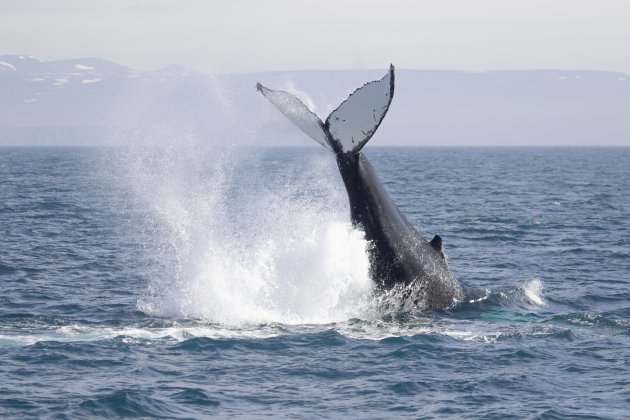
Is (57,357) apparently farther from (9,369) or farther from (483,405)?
(483,405)

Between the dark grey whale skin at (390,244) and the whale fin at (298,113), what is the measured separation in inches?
27.7

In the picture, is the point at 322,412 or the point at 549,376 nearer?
the point at 322,412

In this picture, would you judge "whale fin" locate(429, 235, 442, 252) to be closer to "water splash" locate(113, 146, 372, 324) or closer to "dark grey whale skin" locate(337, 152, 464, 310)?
"dark grey whale skin" locate(337, 152, 464, 310)

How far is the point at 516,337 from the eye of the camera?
598 inches

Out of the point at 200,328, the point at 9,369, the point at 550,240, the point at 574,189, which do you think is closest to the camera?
the point at 9,369

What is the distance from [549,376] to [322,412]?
3.30 m

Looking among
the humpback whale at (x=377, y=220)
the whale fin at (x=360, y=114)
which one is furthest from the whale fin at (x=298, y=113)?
the whale fin at (x=360, y=114)

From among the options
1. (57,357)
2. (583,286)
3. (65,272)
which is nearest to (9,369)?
(57,357)

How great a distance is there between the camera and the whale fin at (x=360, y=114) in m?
13.5

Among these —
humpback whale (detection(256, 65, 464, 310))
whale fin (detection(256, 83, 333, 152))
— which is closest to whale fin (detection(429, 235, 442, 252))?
humpback whale (detection(256, 65, 464, 310))

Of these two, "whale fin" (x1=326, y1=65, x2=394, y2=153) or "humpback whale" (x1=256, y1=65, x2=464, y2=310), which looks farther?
"humpback whale" (x1=256, y1=65, x2=464, y2=310)

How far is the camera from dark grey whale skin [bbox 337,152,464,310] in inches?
613

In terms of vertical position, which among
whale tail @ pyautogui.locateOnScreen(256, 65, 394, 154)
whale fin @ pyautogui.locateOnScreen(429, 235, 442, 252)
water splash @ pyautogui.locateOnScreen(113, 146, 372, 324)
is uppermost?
whale tail @ pyautogui.locateOnScreen(256, 65, 394, 154)

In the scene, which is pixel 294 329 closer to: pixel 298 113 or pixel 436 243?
pixel 436 243
